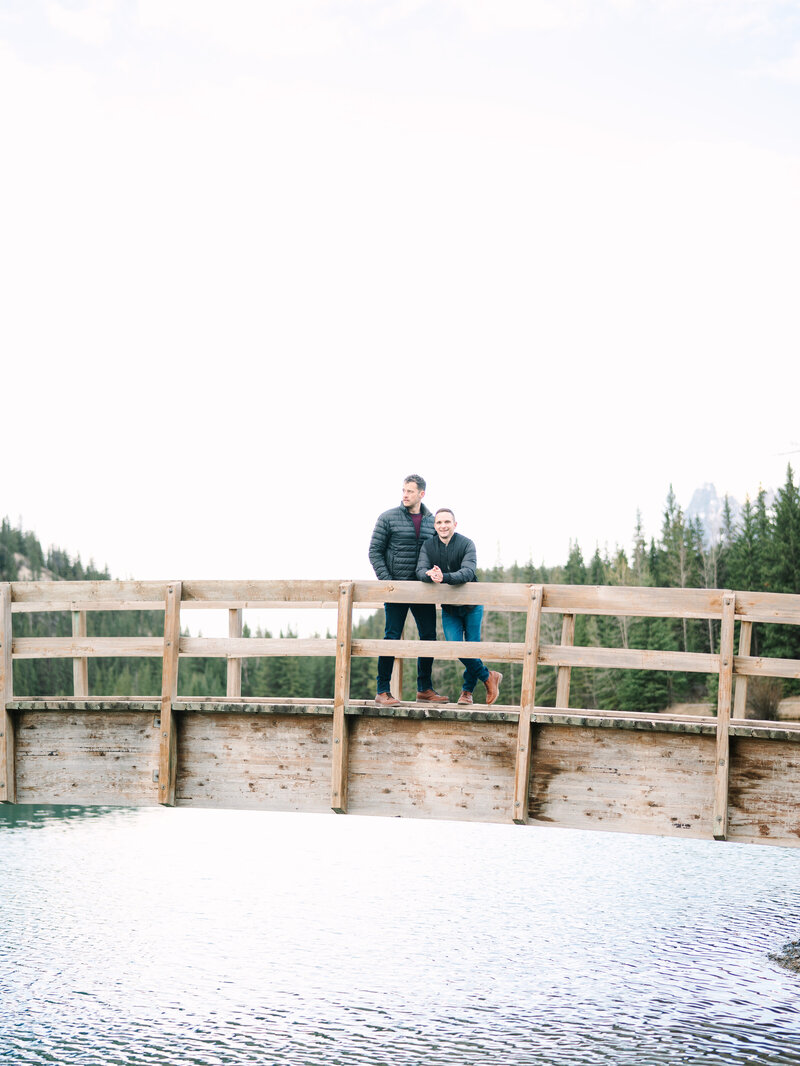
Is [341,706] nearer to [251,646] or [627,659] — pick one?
[251,646]

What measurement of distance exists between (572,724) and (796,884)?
28717mm

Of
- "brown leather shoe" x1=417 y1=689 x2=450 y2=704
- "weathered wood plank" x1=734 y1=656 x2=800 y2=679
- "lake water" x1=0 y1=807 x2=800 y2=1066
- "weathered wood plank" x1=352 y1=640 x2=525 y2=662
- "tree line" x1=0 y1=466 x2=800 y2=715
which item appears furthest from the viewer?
"tree line" x1=0 y1=466 x2=800 y2=715

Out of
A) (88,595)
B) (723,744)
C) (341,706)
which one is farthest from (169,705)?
(723,744)

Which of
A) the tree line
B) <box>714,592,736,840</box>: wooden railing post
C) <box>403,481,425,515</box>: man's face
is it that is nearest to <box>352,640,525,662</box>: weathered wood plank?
<box>403,481,425,515</box>: man's face

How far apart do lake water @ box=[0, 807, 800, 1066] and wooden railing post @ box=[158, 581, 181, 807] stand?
10.9 m

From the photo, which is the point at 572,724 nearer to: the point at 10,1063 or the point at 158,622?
the point at 10,1063

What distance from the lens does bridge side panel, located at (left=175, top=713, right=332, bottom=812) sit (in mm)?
10656

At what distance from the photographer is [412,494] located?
10484mm

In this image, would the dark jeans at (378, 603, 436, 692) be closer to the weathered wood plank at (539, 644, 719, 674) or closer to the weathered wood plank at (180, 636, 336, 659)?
the weathered wood plank at (180, 636, 336, 659)

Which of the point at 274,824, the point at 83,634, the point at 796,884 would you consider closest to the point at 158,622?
→ the point at 274,824

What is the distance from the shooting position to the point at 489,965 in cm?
2559

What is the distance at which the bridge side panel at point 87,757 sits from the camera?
1112cm

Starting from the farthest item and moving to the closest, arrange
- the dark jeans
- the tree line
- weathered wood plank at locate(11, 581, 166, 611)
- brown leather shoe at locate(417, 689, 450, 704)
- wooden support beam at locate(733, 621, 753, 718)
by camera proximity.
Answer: the tree line < weathered wood plank at locate(11, 581, 166, 611) < brown leather shoe at locate(417, 689, 450, 704) < the dark jeans < wooden support beam at locate(733, 621, 753, 718)

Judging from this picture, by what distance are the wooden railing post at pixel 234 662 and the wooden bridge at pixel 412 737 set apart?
23 millimetres
